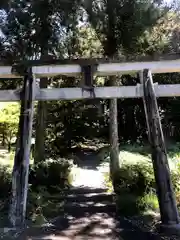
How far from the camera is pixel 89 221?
25.2 ft

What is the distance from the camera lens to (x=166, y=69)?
326 inches

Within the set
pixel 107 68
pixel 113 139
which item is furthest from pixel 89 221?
pixel 113 139

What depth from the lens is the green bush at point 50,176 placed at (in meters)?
10.1

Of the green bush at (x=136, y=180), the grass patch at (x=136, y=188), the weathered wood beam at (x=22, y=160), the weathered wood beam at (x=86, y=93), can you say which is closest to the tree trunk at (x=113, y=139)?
the grass patch at (x=136, y=188)

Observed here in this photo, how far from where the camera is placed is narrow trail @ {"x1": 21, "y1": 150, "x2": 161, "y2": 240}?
666 cm

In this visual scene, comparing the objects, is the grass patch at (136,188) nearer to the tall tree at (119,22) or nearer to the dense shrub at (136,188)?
the dense shrub at (136,188)

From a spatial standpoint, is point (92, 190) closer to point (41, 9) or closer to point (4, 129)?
point (41, 9)

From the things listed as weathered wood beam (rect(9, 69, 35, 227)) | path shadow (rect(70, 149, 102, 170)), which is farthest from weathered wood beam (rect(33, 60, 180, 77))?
path shadow (rect(70, 149, 102, 170))

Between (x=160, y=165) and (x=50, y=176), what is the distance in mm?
4376

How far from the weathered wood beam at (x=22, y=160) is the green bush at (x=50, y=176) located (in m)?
2.85

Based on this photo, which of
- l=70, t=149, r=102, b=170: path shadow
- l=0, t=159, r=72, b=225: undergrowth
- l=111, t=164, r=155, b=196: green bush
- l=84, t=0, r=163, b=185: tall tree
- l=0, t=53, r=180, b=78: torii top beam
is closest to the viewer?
l=0, t=159, r=72, b=225: undergrowth

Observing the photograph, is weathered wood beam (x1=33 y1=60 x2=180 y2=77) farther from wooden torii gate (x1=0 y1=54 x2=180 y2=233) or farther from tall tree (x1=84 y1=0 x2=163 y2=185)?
tall tree (x1=84 y1=0 x2=163 y2=185)

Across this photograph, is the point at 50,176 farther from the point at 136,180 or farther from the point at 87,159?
the point at 87,159

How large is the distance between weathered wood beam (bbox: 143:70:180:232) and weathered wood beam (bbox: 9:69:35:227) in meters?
2.76
